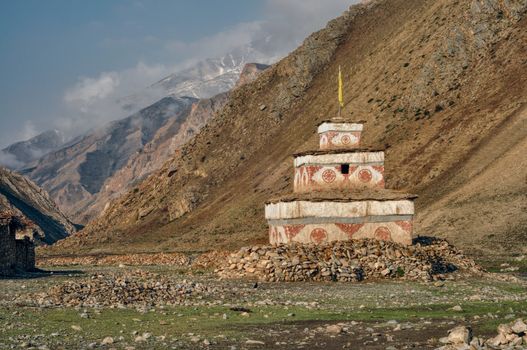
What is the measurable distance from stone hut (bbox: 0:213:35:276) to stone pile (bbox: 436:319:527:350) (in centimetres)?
3550

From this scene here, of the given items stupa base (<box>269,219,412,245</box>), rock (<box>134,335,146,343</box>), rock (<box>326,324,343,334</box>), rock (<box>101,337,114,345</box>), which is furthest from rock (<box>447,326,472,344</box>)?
stupa base (<box>269,219,412,245</box>)

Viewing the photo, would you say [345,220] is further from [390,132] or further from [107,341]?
[390,132]

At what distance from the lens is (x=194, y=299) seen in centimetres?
2852

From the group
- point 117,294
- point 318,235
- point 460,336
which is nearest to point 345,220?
point 318,235

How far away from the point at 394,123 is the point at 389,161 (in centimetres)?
964

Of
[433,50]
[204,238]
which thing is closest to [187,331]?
[204,238]

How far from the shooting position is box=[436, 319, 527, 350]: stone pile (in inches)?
617

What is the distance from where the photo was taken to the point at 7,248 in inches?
1887

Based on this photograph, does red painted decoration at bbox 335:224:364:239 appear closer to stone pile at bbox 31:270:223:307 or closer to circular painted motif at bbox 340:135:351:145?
circular painted motif at bbox 340:135:351:145

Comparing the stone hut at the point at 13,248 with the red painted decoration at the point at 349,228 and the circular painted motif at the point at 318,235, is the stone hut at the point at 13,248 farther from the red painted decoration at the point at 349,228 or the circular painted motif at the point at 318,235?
the red painted decoration at the point at 349,228

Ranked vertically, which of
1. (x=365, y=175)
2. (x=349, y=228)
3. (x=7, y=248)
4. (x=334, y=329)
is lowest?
(x=334, y=329)

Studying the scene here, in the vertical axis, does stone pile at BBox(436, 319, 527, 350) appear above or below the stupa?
below

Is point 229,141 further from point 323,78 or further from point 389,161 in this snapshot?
point 389,161

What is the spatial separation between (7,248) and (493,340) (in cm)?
3763
